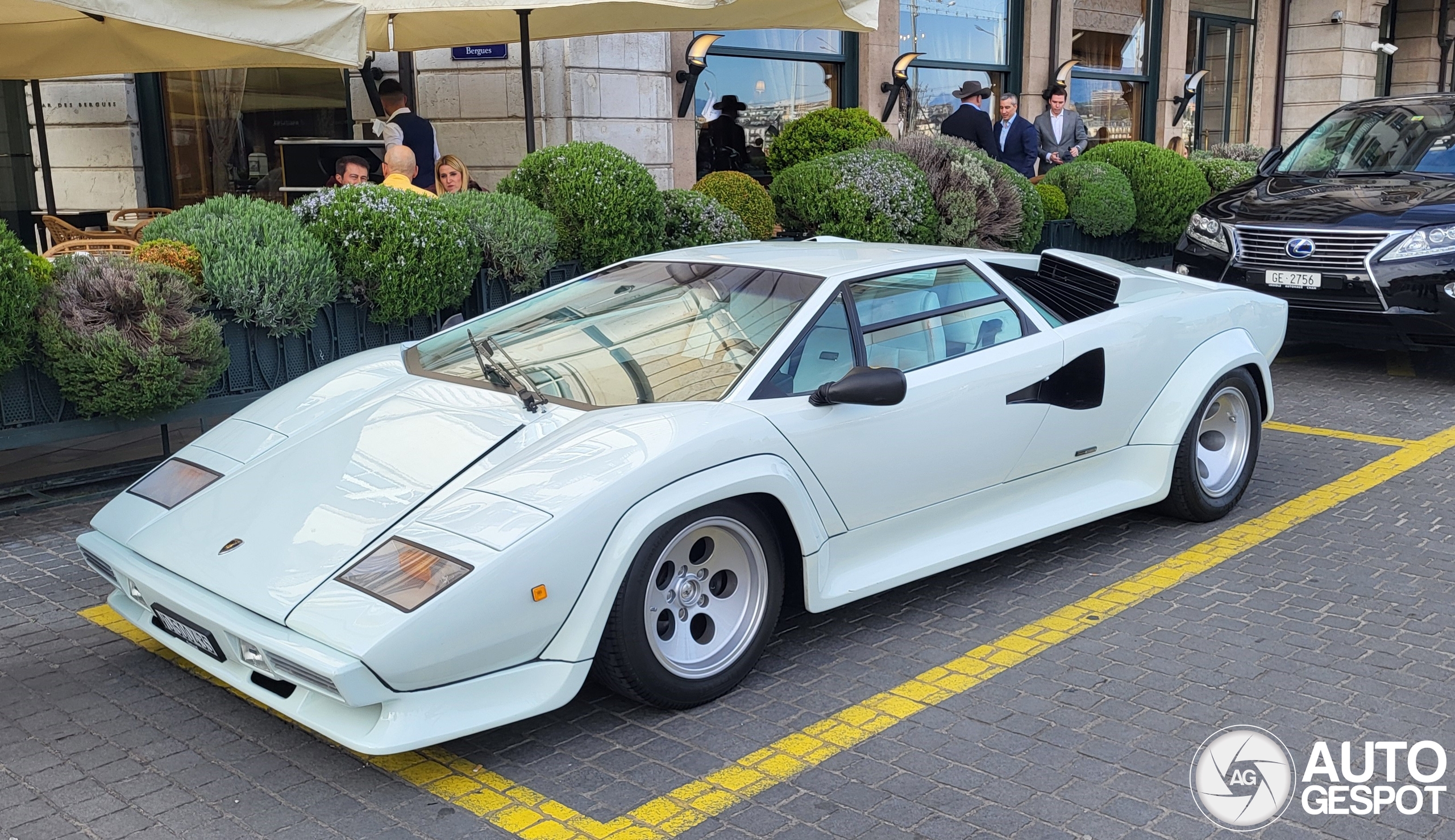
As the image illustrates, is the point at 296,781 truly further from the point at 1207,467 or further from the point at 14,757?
the point at 1207,467

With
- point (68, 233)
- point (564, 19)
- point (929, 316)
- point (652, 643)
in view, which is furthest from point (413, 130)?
point (652, 643)

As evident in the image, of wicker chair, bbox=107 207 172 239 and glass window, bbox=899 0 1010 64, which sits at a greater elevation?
glass window, bbox=899 0 1010 64

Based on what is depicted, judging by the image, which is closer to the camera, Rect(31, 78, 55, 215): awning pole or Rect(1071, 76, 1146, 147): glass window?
Rect(31, 78, 55, 215): awning pole

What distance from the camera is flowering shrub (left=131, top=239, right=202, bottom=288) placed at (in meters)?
6.32

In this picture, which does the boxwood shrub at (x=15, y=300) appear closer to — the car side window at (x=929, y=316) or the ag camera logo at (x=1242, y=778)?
the car side window at (x=929, y=316)

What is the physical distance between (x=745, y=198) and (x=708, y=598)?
5980 mm

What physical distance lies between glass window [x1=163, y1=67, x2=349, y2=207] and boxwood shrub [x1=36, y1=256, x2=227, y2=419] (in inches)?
261

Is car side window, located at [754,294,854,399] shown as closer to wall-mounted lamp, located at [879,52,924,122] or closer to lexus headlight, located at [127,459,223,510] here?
lexus headlight, located at [127,459,223,510]

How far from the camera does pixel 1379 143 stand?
10148mm

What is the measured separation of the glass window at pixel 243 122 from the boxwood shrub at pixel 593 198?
16.6 ft

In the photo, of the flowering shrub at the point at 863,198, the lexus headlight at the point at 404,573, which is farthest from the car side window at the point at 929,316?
the flowering shrub at the point at 863,198

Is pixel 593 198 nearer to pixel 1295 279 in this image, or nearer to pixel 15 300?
pixel 15 300

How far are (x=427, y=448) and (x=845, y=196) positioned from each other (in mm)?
6344

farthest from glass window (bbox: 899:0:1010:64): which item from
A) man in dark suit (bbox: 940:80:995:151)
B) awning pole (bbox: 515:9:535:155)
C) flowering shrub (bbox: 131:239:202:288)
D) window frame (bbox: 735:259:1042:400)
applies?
window frame (bbox: 735:259:1042:400)
